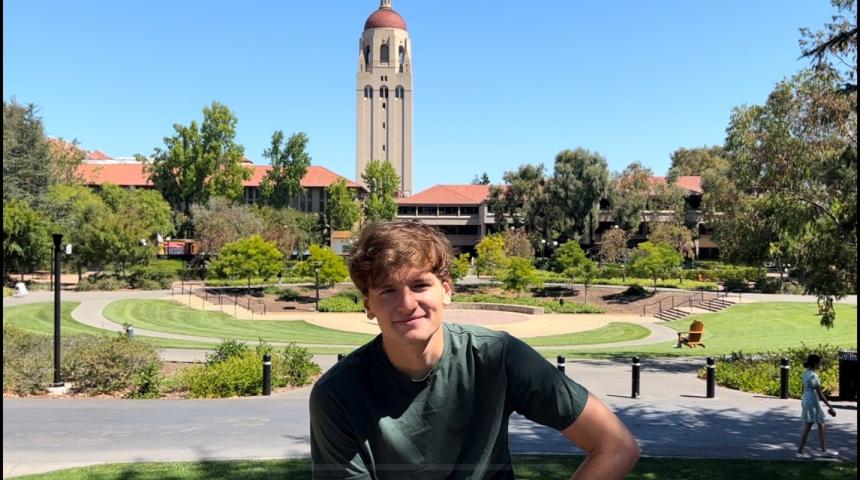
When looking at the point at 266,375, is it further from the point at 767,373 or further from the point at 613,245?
the point at 613,245

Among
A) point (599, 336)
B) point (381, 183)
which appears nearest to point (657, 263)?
point (599, 336)

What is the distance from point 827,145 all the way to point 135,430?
52.9ft

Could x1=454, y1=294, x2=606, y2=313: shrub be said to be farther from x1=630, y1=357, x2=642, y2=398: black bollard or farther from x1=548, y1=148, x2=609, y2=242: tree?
x1=630, y1=357, x2=642, y2=398: black bollard

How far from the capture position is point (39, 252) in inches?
1622

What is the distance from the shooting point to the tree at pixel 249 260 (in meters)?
41.0

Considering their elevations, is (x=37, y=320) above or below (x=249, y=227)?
below

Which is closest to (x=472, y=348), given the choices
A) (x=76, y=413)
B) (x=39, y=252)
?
(x=76, y=413)

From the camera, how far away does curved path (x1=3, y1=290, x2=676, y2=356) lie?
88.2ft

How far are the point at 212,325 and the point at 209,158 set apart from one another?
40670mm

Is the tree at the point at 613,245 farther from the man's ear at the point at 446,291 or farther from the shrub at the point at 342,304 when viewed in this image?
the man's ear at the point at 446,291

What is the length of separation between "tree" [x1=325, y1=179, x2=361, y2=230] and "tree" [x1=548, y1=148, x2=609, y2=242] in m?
24.9

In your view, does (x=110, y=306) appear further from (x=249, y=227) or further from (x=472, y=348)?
(x=472, y=348)

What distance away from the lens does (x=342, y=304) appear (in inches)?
1529

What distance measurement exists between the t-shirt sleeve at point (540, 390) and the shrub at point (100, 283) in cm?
4648
